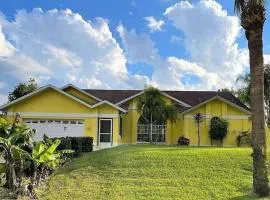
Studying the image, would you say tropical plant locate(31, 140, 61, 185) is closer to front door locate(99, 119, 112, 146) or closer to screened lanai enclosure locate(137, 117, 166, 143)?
front door locate(99, 119, 112, 146)

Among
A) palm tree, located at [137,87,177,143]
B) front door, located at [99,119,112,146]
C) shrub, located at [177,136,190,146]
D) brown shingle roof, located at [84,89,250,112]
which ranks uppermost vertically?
brown shingle roof, located at [84,89,250,112]

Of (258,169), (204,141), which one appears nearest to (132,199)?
(258,169)

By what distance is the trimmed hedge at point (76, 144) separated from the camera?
25.9 m

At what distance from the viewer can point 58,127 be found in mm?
35500

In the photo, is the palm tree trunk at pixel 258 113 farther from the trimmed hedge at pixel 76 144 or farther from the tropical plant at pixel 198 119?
the tropical plant at pixel 198 119

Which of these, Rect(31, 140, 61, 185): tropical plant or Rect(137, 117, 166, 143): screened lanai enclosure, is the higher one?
Rect(137, 117, 166, 143): screened lanai enclosure

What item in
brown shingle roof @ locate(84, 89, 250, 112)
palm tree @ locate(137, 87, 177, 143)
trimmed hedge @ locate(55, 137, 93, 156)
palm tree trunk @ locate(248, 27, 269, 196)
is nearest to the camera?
palm tree trunk @ locate(248, 27, 269, 196)

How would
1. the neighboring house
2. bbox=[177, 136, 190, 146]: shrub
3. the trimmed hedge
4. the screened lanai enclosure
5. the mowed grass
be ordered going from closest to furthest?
1. the mowed grass
2. the trimmed hedge
3. the neighboring house
4. bbox=[177, 136, 190, 146]: shrub
5. the screened lanai enclosure

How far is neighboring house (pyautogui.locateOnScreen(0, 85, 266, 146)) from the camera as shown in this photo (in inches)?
1407

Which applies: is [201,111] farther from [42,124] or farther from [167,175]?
[167,175]

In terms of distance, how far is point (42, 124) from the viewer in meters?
35.7

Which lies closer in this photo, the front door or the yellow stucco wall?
the front door

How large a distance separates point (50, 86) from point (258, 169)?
22.5 meters

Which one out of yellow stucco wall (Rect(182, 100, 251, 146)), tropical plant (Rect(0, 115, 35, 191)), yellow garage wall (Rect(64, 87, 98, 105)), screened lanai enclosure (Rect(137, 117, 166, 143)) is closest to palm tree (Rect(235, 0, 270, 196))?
tropical plant (Rect(0, 115, 35, 191))
